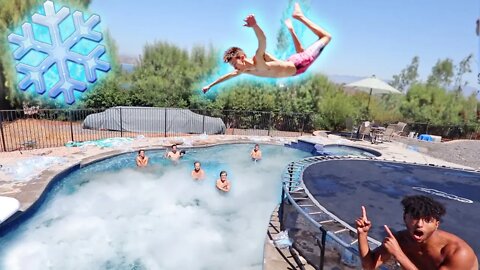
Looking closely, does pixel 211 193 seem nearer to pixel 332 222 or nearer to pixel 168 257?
pixel 168 257

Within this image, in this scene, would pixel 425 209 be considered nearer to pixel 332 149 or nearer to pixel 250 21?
pixel 250 21

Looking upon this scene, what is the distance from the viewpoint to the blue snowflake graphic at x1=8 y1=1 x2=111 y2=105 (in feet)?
52.9

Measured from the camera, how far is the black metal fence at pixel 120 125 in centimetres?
1258

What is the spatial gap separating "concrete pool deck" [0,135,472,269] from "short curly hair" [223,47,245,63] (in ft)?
10.3

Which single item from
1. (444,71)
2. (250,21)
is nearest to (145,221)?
(250,21)

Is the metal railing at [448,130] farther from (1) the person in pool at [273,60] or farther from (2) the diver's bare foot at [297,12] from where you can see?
(2) the diver's bare foot at [297,12]

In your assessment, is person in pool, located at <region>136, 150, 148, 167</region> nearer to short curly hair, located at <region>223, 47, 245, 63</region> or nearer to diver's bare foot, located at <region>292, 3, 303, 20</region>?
short curly hair, located at <region>223, 47, 245, 63</region>

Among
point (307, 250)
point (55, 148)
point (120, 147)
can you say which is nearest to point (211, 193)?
point (120, 147)

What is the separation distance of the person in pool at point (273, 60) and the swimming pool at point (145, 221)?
148 inches

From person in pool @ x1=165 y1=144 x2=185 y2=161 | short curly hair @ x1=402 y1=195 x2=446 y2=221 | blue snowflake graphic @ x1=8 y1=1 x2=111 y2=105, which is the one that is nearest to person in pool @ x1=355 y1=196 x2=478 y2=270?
short curly hair @ x1=402 y1=195 x2=446 y2=221

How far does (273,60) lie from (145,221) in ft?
18.4

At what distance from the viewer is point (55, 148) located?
11406 mm

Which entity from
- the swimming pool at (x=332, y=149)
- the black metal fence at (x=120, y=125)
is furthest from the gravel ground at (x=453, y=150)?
the black metal fence at (x=120, y=125)

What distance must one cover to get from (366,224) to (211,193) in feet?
25.7
